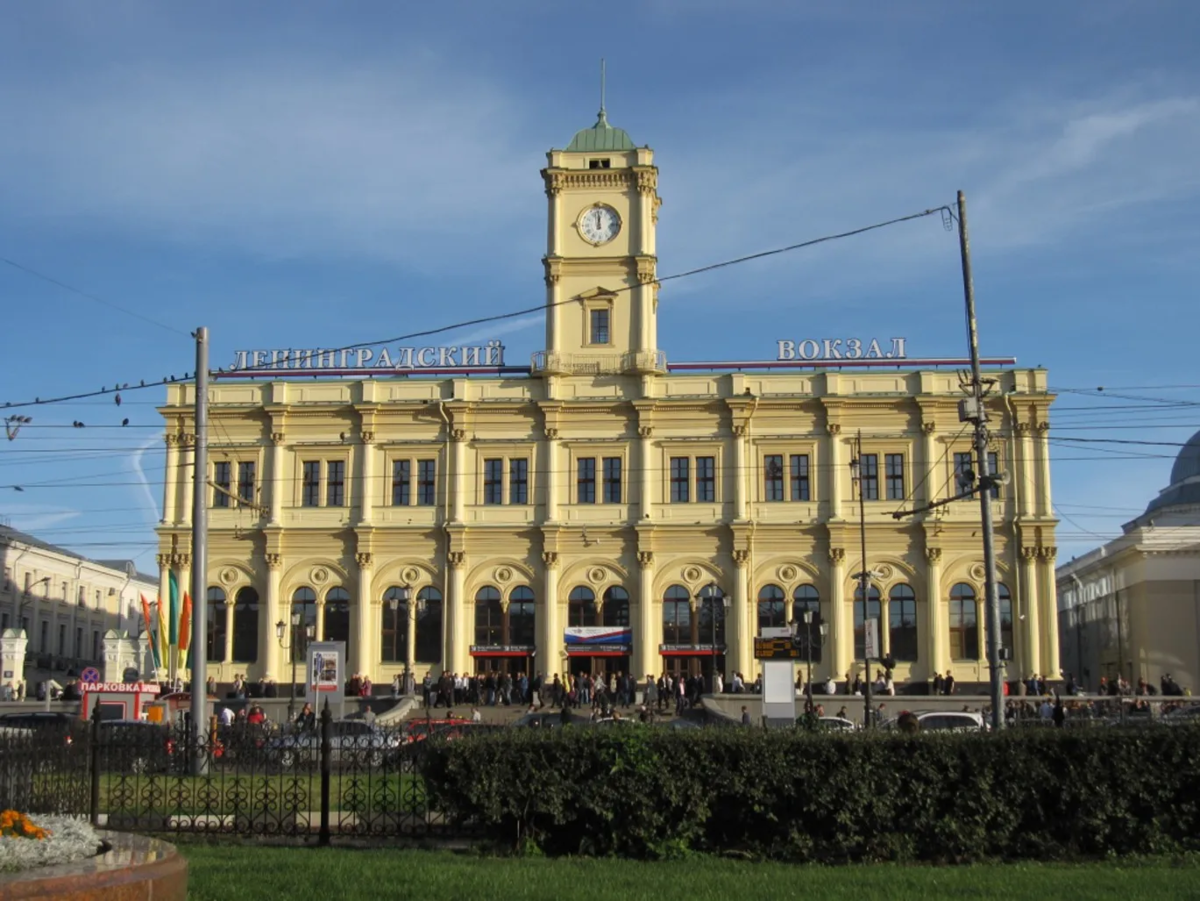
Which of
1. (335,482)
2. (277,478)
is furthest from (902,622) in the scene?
(277,478)

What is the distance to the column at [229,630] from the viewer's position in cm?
6141

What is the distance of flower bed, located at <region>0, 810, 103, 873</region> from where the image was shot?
962cm

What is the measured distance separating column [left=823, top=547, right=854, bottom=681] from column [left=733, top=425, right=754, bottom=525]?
4.30 m

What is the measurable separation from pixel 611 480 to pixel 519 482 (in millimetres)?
4161

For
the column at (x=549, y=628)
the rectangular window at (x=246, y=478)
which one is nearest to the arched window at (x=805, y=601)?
the column at (x=549, y=628)

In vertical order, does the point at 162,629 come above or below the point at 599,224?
below

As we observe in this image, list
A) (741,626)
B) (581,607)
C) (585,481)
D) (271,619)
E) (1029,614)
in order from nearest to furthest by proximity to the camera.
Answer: (1029,614), (741,626), (581,607), (271,619), (585,481)

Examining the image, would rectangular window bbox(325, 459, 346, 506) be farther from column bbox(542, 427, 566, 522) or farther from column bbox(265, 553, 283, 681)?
column bbox(542, 427, 566, 522)

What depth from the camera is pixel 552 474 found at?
201 feet

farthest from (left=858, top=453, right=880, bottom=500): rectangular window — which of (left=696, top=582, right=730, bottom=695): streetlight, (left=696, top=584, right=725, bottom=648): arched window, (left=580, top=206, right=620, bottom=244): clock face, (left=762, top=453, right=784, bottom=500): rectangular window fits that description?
(left=580, top=206, right=620, bottom=244): clock face

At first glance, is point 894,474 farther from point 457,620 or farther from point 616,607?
point 457,620

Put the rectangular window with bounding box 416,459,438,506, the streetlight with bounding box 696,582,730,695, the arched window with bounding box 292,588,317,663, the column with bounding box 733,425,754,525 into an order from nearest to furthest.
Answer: the streetlight with bounding box 696,582,730,695 < the column with bounding box 733,425,754,525 < the arched window with bounding box 292,588,317,663 < the rectangular window with bounding box 416,459,438,506

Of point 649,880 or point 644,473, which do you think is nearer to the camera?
point 649,880

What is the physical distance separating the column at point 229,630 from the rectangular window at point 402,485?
8.59m
